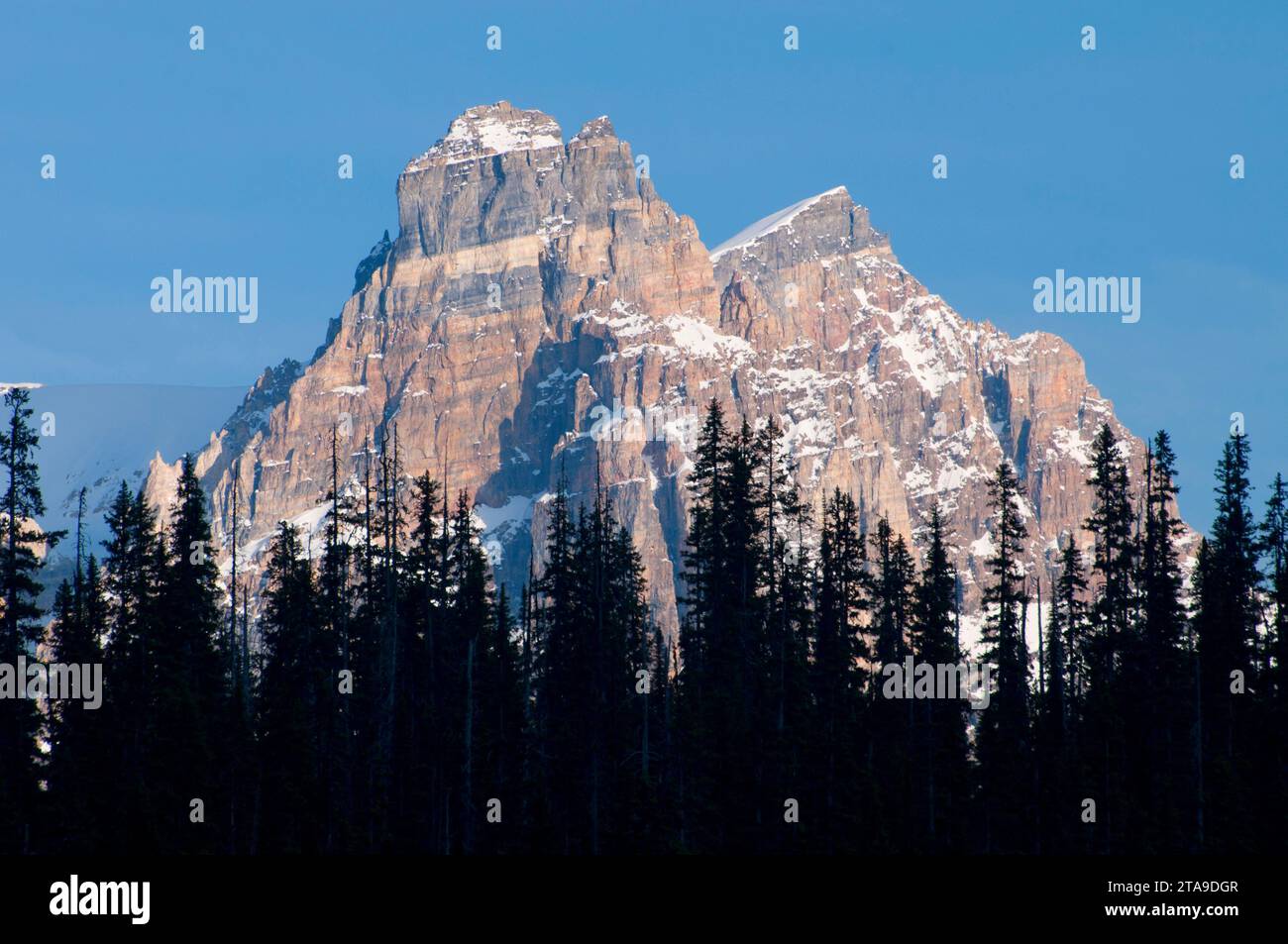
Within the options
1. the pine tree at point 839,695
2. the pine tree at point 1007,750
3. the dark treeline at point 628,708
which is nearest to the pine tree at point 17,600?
the dark treeline at point 628,708

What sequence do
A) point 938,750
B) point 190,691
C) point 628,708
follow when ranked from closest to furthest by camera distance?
point 190,691 → point 628,708 → point 938,750

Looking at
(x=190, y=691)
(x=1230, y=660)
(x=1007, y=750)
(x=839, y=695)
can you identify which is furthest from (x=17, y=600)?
(x=1230, y=660)

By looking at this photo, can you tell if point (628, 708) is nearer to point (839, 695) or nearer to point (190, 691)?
point (839, 695)

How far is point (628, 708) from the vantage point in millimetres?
76375

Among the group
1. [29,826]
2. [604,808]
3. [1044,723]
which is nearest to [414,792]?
[604,808]

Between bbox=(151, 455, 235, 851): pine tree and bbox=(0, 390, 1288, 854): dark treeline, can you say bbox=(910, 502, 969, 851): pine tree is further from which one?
bbox=(151, 455, 235, 851): pine tree

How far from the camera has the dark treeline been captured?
63562 mm

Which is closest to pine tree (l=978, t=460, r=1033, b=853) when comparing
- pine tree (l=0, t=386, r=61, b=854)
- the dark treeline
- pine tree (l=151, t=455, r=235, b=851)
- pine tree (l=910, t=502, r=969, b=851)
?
the dark treeline

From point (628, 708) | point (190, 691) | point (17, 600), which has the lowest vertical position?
point (628, 708)

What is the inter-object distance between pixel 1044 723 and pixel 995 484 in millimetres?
15395

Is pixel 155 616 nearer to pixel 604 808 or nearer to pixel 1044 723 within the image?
pixel 604 808

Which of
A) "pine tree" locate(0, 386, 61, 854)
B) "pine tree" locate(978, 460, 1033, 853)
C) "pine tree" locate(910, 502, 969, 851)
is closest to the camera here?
"pine tree" locate(0, 386, 61, 854)
